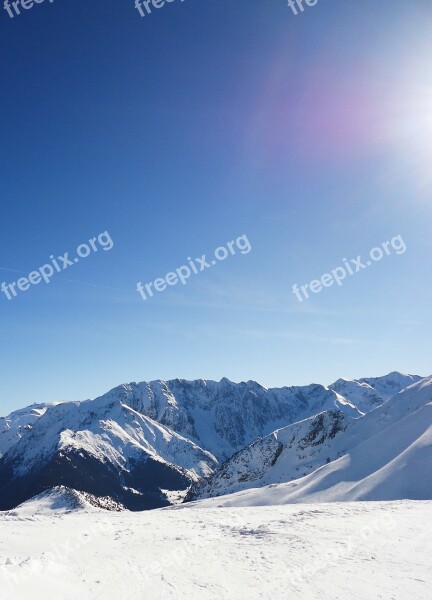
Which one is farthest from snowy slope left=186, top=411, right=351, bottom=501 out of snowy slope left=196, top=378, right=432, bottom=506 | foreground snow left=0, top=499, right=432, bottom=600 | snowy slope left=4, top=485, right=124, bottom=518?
foreground snow left=0, top=499, right=432, bottom=600

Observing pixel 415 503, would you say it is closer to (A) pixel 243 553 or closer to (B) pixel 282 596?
(A) pixel 243 553

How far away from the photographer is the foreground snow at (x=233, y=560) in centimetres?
1465

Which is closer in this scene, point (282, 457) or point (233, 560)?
point (233, 560)

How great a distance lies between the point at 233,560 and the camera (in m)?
18.6

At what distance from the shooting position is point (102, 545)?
22891 mm

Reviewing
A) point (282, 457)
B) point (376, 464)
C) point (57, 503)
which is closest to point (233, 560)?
point (376, 464)

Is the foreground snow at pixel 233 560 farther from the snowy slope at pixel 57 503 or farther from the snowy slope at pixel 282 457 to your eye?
the snowy slope at pixel 57 503

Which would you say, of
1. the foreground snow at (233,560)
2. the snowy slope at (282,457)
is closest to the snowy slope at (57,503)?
the snowy slope at (282,457)

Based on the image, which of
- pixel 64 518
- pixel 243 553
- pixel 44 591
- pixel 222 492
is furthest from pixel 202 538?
pixel 222 492

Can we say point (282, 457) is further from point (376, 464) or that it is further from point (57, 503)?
point (57, 503)

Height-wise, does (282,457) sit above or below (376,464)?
below

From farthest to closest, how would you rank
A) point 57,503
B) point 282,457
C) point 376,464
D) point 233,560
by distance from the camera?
1. point 57,503
2. point 282,457
3. point 376,464
4. point 233,560

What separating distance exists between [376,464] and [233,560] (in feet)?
165

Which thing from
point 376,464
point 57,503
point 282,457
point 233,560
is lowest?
point 282,457
